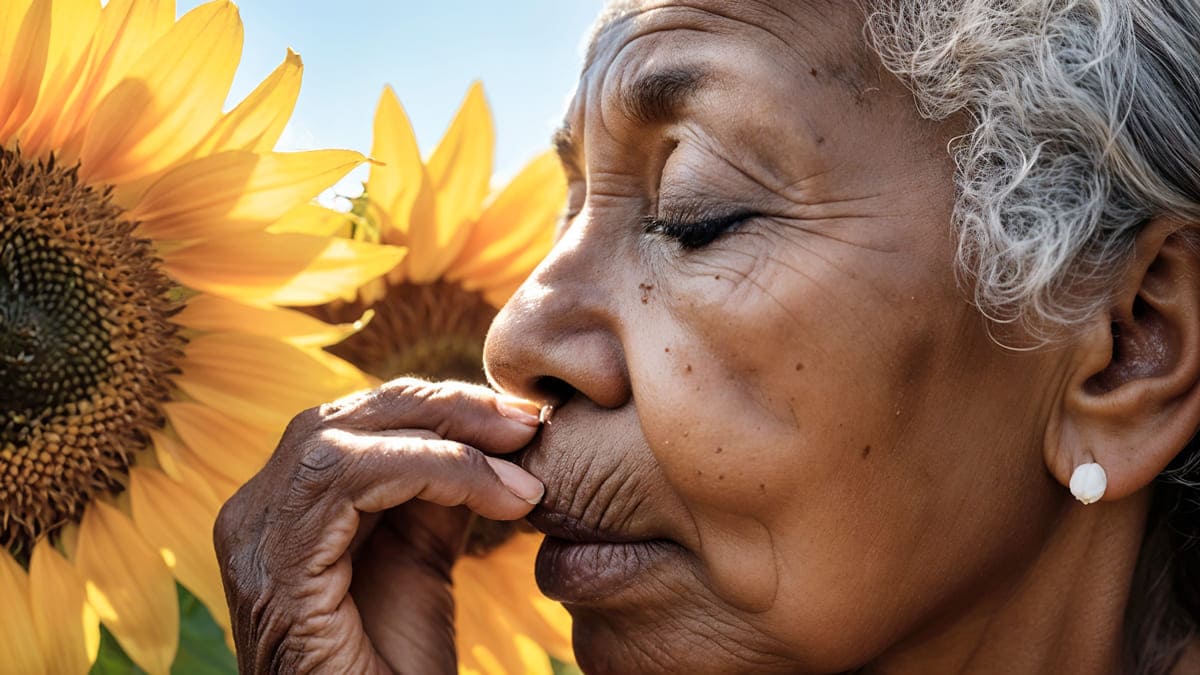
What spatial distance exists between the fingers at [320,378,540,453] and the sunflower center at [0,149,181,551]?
288 millimetres

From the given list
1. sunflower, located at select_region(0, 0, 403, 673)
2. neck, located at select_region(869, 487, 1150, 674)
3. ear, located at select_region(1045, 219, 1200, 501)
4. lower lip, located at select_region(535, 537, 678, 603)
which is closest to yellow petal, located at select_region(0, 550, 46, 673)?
sunflower, located at select_region(0, 0, 403, 673)

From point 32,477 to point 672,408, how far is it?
2.85 feet

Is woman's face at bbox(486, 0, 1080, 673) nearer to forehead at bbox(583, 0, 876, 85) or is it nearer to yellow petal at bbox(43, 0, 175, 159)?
forehead at bbox(583, 0, 876, 85)

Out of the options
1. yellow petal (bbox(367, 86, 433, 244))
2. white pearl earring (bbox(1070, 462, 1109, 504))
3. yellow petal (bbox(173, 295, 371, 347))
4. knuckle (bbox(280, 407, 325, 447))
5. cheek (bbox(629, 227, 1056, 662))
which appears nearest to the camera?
cheek (bbox(629, 227, 1056, 662))

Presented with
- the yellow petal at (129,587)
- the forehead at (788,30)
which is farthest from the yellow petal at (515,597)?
the forehead at (788,30)

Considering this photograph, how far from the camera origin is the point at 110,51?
1863 millimetres

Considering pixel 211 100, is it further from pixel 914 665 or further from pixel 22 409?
pixel 914 665

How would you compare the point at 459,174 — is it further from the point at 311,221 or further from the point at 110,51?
the point at 110,51

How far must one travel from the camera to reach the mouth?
1858 millimetres

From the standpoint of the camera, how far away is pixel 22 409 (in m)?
1.91

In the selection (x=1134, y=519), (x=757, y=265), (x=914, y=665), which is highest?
(x=757, y=265)

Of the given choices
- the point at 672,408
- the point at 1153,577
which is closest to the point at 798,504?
the point at 672,408

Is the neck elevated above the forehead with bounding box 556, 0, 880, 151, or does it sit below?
below

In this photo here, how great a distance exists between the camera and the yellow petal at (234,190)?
197cm
